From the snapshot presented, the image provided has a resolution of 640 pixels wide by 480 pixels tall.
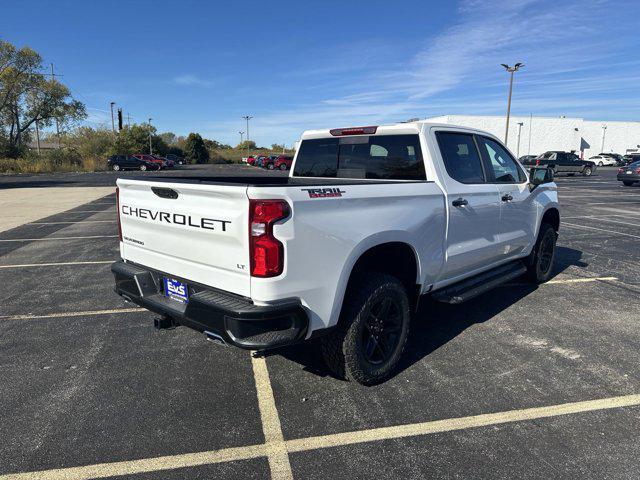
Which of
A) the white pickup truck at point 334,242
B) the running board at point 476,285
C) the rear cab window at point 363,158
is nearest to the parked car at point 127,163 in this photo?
the rear cab window at point 363,158

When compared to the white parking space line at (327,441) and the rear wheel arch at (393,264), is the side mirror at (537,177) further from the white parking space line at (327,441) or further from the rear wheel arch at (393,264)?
the white parking space line at (327,441)

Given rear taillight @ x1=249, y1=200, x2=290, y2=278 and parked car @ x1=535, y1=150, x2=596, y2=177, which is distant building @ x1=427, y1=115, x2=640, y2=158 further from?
rear taillight @ x1=249, y1=200, x2=290, y2=278

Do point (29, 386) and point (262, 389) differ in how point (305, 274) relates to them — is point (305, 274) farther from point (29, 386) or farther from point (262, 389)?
point (29, 386)

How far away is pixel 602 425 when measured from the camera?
289cm

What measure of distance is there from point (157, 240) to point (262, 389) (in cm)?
137

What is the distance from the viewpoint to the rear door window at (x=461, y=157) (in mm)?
4031

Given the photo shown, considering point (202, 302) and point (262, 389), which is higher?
point (202, 302)

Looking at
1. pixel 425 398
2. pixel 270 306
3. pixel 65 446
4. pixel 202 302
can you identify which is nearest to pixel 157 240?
pixel 202 302

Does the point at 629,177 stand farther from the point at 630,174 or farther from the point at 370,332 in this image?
the point at 370,332

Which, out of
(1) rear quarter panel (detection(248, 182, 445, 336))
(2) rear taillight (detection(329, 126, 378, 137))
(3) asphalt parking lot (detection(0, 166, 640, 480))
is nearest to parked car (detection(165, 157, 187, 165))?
(3) asphalt parking lot (detection(0, 166, 640, 480))

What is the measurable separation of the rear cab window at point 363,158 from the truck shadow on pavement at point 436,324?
1.30 metres

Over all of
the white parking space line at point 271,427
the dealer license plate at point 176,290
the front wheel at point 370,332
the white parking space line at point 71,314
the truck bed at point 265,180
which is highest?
the truck bed at point 265,180

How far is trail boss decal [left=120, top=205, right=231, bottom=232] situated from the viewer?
8.96ft

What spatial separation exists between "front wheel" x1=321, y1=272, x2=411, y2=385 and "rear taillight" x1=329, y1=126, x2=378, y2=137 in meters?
1.57
